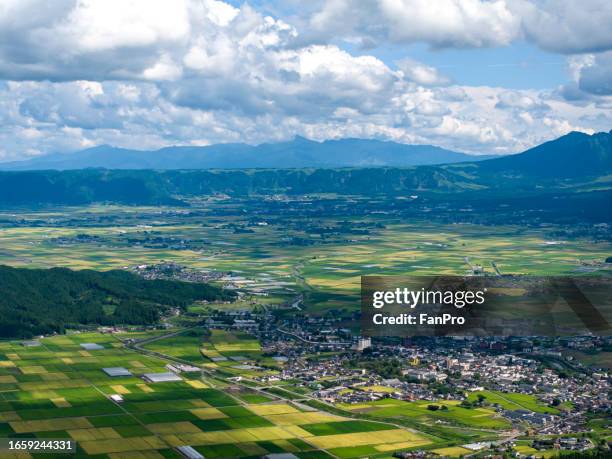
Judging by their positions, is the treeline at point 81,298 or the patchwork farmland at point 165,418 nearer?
the patchwork farmland at point 165,418

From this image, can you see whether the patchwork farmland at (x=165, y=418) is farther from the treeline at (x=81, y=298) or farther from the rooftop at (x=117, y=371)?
the treeline at (x=81, y=298)

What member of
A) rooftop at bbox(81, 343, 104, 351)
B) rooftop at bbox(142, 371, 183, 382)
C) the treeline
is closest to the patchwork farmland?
rooftop at bbox(142, 371, 183, 382)

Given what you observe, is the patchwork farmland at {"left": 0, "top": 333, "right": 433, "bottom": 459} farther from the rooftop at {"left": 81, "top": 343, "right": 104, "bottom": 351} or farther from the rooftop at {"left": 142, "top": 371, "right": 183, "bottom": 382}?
the rooftop at {"left": 81, "top": 343, "right": 104, "bottom": 351}

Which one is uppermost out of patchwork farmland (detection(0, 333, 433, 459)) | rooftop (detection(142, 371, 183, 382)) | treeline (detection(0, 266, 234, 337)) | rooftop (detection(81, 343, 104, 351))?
treeline (detection(0, 266, 234, 337))

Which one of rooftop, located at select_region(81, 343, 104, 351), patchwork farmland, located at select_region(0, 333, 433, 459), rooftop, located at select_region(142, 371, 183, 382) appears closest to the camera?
patchwork farmland, located at select_region(0, 333, 433, 459)

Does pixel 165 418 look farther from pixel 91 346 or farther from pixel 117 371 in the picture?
pixel 91 346

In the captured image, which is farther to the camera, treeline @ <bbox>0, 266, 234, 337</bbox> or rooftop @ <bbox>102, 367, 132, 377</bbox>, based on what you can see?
treeline @ <bbox>0, 266, 234, 337</bbox>

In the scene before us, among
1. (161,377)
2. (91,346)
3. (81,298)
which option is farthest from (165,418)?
(81,298)

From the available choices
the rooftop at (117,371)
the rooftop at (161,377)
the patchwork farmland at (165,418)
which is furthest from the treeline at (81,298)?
the rooftop at (161,377)
